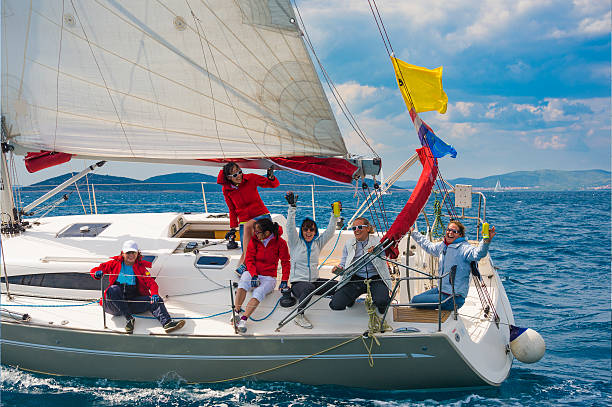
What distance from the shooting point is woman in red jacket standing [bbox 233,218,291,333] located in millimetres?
5156

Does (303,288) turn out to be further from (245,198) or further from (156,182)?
(156,182)

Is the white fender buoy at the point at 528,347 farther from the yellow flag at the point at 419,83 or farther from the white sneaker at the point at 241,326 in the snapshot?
the white sneaker at the point at 241,326

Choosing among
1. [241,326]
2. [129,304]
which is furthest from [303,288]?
[129,304]

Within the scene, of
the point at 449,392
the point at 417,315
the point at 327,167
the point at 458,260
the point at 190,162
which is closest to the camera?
the point at 449,392

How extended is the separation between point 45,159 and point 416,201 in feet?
16.6

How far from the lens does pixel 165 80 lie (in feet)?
18.5

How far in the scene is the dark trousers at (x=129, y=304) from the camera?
509cm

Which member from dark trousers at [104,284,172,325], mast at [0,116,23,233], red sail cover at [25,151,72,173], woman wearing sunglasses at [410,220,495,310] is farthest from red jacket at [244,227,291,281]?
mast at [0,116,23,233]

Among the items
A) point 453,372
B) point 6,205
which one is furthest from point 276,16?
point 6,205

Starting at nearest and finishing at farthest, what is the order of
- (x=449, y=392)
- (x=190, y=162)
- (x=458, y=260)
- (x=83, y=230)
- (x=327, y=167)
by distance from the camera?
(x=449, y=392) → (x=458, y=260) → (x=327, y=167) → (x=190, y=162) → (x=83, y=230)

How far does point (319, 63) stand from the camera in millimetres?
5445

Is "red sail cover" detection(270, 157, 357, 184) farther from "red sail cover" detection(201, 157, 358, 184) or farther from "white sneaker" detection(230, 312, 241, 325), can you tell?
"white sneaker" detection(230, 312, 241, 325)

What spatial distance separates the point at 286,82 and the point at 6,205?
453 centimetres

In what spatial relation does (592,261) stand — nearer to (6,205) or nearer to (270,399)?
(270,399)
